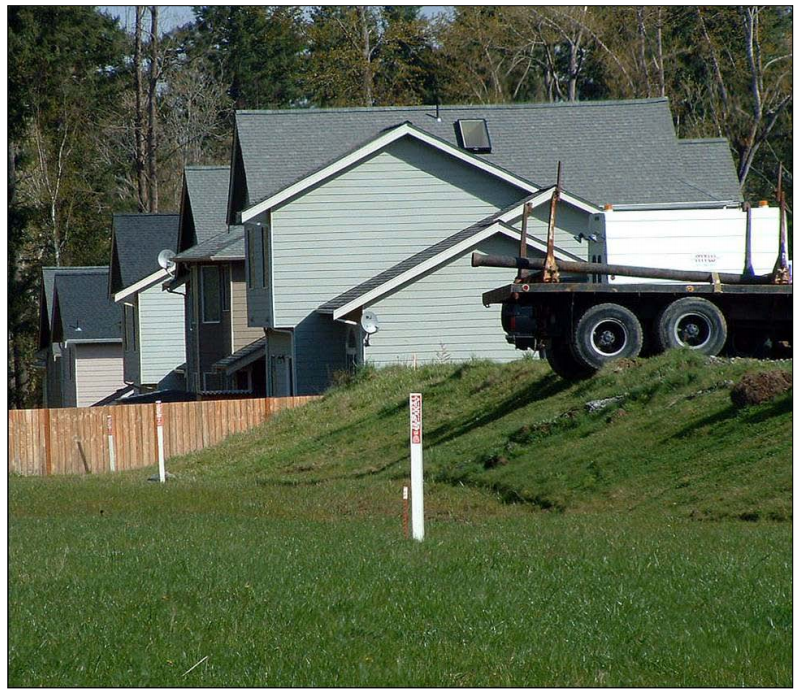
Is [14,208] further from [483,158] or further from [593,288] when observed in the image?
[593,288]

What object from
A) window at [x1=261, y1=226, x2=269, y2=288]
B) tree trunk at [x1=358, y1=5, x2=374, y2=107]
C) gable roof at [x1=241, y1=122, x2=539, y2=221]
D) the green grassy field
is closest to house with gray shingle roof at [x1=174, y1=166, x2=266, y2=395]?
window at [x1=261, y1=226, x2=269, y2=288]

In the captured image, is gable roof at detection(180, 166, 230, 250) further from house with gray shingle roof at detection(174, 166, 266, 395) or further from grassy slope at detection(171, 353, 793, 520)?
grassy slope at detection(171, 353, 793, 520)

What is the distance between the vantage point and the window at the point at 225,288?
3712 cm

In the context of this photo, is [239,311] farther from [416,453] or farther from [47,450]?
[416,453]

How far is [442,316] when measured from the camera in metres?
29.9

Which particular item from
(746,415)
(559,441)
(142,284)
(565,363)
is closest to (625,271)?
(565,363)

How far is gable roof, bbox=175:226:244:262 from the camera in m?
36.1

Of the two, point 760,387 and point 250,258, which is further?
point 250,258

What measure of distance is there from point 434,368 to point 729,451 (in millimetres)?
12879

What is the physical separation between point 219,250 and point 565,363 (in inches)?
670

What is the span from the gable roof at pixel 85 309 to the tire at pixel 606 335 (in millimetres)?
31448

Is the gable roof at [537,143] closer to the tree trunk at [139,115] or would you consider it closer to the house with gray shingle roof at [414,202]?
the house with gray shingle roof at [414,202]

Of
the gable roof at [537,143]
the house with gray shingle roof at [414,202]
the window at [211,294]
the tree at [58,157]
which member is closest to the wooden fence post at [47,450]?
the house with gray shingle roof at [414,202]

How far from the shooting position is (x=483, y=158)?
107 ft
